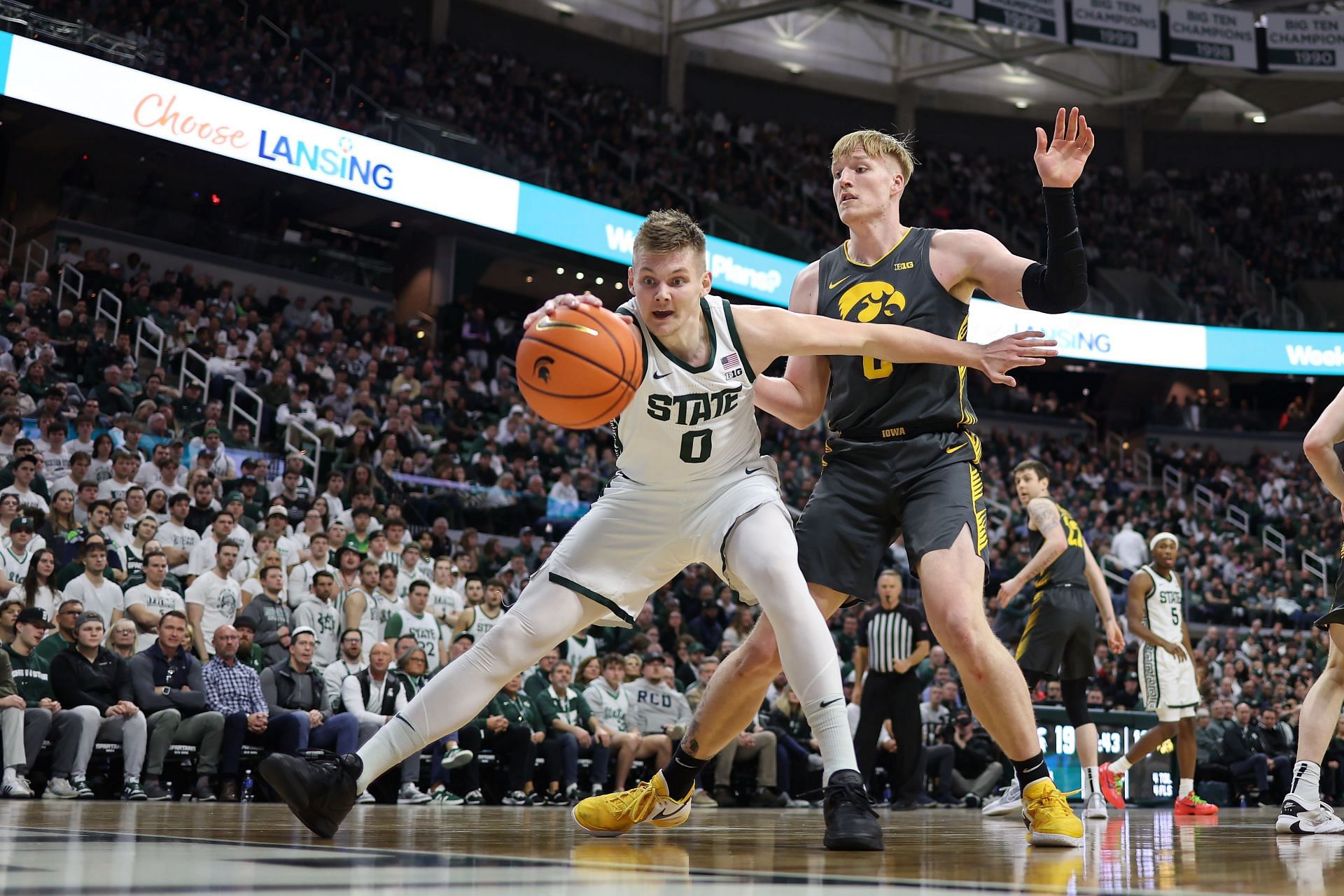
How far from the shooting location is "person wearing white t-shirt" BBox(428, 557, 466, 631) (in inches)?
411

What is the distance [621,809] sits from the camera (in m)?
4.03

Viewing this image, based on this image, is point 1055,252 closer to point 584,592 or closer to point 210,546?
point 584,592

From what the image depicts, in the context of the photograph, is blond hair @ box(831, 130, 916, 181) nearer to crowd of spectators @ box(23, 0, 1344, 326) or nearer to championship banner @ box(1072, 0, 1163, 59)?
crowd of spectators @ box(23, 0, 1344, 326)

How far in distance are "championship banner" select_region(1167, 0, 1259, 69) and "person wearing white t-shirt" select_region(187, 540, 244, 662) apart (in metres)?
22.1

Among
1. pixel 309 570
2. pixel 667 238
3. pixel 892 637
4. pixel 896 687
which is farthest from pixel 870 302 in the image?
pixel 309 570

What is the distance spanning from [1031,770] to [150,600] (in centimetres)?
693

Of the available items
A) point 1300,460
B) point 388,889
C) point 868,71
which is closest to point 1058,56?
point 868,71

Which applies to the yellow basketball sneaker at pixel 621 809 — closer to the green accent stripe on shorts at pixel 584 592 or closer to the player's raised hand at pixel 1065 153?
the green accent stripe on shorts at pixel 584 592

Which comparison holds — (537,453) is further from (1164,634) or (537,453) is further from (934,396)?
(934,396)

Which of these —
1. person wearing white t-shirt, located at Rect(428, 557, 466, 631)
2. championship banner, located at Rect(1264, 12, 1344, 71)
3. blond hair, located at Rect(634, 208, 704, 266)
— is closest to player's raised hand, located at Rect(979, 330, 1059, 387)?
blond hair, located at Rect(634, 208, 704, 266)

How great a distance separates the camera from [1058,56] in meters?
31.3

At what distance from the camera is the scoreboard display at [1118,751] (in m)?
11.5

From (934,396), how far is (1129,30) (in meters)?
23.5

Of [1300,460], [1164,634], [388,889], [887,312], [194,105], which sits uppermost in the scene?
[194,105]
